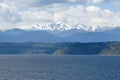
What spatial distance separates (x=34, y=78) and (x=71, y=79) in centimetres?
1522

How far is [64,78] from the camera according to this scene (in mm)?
165375

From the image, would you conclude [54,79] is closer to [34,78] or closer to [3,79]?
[34,78]

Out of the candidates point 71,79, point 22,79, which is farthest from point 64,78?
point 22,79

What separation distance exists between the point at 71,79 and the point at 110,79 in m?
14.9

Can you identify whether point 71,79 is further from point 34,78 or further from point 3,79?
point 3,79

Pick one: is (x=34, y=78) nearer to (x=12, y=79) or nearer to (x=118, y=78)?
(x=12, y=79)

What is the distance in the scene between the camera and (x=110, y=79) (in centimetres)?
16100

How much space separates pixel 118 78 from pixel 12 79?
4096 centimetres

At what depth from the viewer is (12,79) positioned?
16038cm

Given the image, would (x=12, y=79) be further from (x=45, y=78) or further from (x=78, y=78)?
(x=78, y=78)

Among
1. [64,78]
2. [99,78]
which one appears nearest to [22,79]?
[64,78]

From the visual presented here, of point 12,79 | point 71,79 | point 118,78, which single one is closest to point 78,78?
point 71,79

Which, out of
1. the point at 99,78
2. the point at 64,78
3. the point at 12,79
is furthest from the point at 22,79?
the point at 99,78

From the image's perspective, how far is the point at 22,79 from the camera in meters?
161
